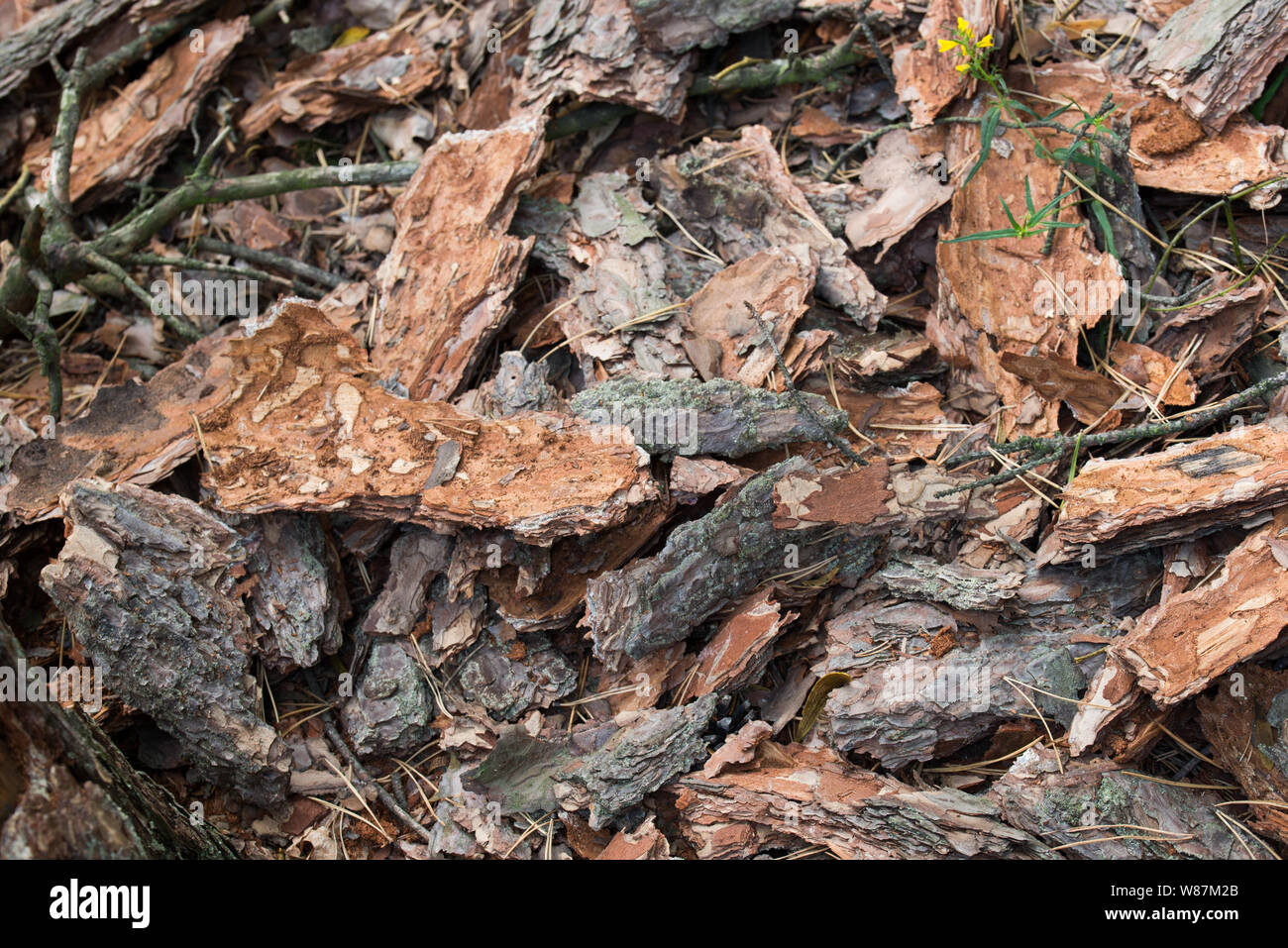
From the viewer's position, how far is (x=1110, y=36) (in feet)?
9.69

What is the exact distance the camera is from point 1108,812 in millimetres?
2090

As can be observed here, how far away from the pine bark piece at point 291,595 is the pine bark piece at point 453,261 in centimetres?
55

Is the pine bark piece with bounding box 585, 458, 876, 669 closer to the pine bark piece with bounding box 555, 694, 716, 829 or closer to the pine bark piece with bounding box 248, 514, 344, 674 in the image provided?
the pine bark piece with bounding box 555, 694, 716, 829

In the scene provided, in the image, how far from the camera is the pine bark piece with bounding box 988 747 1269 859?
2.06m

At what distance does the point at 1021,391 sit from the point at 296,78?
288 centimetres

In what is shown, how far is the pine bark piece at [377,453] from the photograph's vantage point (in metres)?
2.32

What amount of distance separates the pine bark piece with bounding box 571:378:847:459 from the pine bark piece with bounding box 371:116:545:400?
0.49 meters

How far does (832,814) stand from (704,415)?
3.54 feet

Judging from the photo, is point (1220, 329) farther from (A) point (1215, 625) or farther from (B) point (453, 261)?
(B) point (453, 261)

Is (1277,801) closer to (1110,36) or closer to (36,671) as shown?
(1110,36)

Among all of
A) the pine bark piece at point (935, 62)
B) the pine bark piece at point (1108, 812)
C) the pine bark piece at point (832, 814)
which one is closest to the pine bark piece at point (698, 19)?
the pine bark piece at point (935, 62)

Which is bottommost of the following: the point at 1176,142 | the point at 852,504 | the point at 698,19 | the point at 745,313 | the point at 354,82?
the point at 852,504

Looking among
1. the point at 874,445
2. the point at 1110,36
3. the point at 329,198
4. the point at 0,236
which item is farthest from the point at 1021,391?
the point at 0,236

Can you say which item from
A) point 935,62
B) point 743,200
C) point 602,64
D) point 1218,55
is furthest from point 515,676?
point 1218,55
